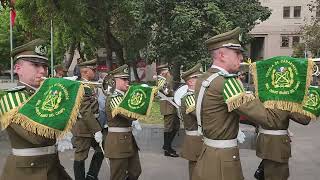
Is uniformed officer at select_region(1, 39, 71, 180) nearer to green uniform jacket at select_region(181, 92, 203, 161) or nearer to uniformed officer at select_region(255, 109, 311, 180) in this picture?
uniformed officer at select_region(255, 109, 311, 180)

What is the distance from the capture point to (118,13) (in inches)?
774

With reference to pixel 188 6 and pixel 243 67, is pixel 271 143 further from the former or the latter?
pixel 188 6

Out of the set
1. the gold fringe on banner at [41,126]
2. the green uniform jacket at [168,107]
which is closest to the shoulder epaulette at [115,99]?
the gold fringe on banner at [41,126]

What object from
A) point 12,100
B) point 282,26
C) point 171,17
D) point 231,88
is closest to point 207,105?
point 231,88

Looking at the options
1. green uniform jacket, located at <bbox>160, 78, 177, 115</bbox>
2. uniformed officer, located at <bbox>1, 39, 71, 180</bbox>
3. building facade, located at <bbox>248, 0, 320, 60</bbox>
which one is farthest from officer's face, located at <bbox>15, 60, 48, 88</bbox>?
building facade, located at <bbox>248, 0, 320, 60</bbox>

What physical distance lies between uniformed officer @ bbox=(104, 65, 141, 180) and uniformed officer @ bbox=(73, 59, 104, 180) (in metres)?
0.49

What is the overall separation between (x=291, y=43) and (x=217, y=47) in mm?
A: 46026

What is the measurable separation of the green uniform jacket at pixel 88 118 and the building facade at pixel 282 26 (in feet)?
137

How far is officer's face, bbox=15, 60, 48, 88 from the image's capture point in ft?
12.9

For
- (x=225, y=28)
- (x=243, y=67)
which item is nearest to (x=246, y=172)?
(x=243, y=67)

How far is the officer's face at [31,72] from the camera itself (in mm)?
3930

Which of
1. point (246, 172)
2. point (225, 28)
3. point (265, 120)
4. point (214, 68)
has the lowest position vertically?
point (246, 172)

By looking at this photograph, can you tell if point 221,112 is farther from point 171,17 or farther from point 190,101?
point 171,17

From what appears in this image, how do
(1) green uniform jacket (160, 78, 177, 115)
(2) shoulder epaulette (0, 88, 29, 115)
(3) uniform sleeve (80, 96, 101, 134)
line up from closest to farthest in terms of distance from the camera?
1. (2) shoulder epaulette (0, 88, 29, 115)
2. (3) uniform sleeve (80, 96, 101, 134)
3. (1) green uniform jacket (160, 78, 177, 115)
